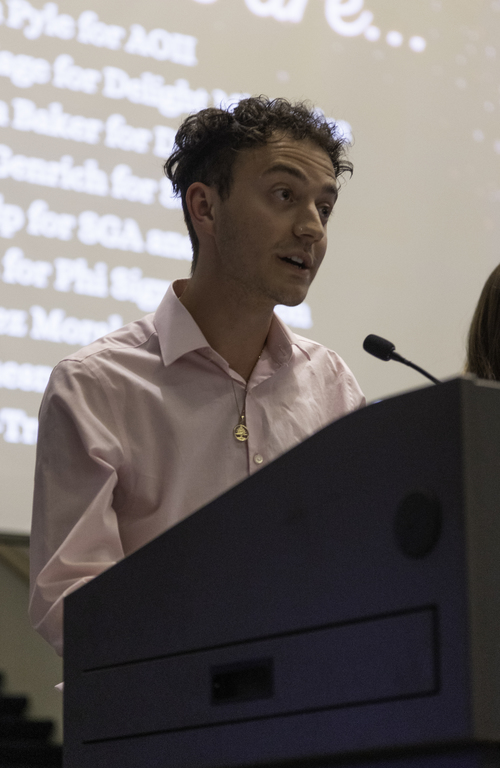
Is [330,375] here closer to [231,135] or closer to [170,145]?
[231,135]

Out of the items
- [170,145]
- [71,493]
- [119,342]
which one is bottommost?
[71,493]

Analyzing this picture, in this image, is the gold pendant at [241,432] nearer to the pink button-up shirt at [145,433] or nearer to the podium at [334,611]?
the pink button-up shirt at [145,433]

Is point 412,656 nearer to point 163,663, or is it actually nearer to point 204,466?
point 163,663

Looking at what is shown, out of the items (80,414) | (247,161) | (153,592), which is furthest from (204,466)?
(153,592)

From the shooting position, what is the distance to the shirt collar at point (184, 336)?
4.57 ft

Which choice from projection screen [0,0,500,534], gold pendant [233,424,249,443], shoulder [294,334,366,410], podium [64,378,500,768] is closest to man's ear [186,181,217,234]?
shoulder [294,334,366,410]

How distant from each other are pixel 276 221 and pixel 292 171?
86mm

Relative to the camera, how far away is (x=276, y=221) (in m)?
1.38

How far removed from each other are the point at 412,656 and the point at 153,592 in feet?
0.79

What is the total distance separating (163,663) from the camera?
65cm

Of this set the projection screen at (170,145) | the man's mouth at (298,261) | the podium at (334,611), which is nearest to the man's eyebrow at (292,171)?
the man's mouth at (298,261)

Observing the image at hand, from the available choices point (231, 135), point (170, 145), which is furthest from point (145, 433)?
point (170, 145)

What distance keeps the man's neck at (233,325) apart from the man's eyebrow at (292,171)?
0.19m

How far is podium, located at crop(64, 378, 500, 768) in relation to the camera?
0.47 m
